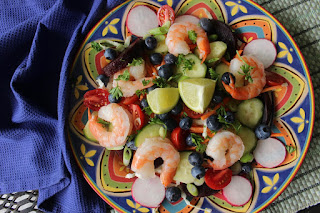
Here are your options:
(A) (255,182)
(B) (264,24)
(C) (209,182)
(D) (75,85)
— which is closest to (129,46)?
(D) (75,85)

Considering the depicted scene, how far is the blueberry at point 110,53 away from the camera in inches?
80.5

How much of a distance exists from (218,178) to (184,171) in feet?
0.73

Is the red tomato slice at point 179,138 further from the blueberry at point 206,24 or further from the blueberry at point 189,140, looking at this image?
the blueberry at point 206,24

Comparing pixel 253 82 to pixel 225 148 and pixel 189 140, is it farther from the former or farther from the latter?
pixel 189 140

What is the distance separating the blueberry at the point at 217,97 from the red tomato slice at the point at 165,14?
58 centimetres

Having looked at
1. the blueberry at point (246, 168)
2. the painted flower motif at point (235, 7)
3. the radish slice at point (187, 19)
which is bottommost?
the blueberry at point (246, 168)

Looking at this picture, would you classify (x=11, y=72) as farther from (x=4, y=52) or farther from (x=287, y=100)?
(x=287, y=100)

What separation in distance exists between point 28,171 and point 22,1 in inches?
50.0

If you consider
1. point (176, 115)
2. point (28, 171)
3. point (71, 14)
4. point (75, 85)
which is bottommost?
point (28, 171)

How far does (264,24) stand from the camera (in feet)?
6.55

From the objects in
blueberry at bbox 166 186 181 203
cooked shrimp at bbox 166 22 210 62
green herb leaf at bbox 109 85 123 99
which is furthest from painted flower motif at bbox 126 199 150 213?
cooked shrimp at bbox 166 22 210 62

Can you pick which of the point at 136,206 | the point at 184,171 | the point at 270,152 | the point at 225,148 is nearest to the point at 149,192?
the point at 136,206

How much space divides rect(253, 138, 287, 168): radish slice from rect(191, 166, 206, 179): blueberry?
38cm

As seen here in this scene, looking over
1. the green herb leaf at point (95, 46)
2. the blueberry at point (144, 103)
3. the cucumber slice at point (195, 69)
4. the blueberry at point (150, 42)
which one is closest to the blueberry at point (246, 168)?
the cucumber slice at point (195, 69)
